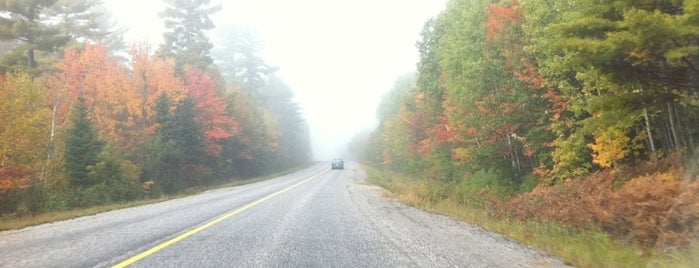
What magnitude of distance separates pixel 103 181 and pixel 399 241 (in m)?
18.8

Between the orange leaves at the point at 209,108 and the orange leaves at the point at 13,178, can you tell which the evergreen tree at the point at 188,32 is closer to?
the orange leaves at the point at 209,108

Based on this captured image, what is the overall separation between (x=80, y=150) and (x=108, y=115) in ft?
25.7

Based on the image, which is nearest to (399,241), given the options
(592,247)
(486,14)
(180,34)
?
(592,247)

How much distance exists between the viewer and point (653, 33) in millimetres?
7570

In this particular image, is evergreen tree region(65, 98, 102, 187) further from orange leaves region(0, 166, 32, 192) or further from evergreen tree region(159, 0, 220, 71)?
evergreen tree region(159, 0, 220, 71)

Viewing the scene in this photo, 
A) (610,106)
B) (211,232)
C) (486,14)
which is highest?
(486,14)

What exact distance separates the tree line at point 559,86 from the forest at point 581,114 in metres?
0.04

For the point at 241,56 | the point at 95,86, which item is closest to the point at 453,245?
the point at 95,86

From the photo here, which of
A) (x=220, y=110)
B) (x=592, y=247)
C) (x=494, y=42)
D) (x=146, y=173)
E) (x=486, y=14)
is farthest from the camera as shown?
(x=220, y=110)

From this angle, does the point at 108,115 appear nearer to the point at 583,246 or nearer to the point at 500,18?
the point at 500,18

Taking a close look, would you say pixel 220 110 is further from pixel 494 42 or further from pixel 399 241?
pixel 399 241

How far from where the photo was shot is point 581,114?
49.6 ft

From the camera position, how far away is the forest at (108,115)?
1894 cm

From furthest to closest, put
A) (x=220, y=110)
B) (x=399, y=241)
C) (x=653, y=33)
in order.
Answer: (x=220, y=110)
(x=653, y=33)
(x=399, y=241)
